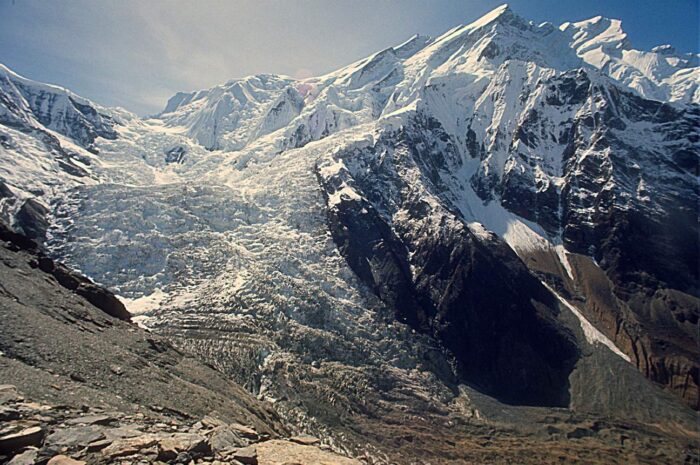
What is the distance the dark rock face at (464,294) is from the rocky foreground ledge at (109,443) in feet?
445

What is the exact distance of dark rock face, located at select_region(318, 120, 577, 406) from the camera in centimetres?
15425

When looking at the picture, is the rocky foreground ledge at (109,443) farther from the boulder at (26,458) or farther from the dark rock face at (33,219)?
→ the dark rock face at (33,219)

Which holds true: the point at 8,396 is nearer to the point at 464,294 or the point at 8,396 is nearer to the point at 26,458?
the point at 26,458

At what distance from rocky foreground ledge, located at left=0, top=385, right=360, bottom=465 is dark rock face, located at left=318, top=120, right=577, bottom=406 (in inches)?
5339

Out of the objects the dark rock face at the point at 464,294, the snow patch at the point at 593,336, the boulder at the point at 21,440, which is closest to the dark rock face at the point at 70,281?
the boulder at the point at 21,440

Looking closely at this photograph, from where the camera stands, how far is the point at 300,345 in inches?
5167

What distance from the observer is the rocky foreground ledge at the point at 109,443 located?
18.9 meters

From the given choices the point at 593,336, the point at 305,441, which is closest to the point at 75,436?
the point at 305,441

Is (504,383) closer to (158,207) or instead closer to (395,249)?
(395,249)

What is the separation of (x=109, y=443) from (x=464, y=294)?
531ft

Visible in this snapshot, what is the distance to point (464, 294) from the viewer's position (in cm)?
17250

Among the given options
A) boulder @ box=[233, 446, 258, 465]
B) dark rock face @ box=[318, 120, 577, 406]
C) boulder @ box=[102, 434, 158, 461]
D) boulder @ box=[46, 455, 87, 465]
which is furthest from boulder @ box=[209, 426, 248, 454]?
dark rock face @ box=[318, 120, 577, 406]

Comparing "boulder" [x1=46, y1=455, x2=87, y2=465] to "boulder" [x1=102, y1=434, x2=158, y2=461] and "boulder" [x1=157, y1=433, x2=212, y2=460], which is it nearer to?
"boulder" [x1=102, y1=434, x2=158, y2=461]

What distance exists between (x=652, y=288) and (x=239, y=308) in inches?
6373
